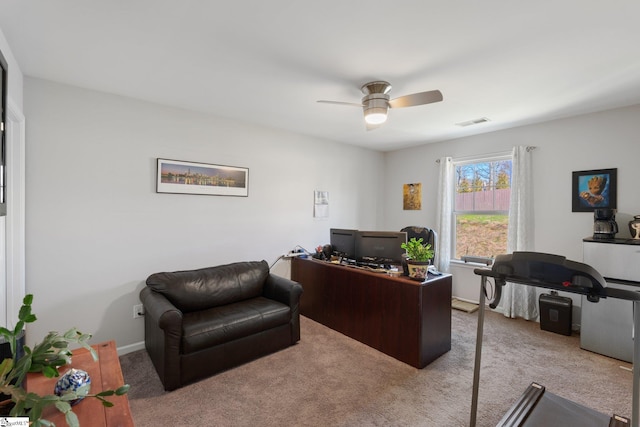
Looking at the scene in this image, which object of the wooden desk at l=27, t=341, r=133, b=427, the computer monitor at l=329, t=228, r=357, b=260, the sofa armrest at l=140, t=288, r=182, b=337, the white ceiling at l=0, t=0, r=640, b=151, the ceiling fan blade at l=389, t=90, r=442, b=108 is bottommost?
the wooden desk at l=27, t=341, r=133, b=427

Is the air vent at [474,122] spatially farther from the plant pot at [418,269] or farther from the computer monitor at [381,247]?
the plant pot at [418,269]

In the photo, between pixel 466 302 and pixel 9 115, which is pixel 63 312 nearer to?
pixel 9 115

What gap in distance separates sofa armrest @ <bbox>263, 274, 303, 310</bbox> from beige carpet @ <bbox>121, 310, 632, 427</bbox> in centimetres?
48

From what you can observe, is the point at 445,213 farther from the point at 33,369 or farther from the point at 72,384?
the point at 33,369

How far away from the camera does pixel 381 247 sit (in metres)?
3.29

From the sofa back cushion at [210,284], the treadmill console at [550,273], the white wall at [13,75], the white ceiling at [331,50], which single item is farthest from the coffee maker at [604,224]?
the white wall at [13,75]

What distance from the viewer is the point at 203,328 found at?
247 centimetres

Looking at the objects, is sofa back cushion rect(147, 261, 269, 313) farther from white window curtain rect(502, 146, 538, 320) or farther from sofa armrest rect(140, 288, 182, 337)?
white window curtain rect(502, 146, 538, 320)

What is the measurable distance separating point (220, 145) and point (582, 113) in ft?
14.3

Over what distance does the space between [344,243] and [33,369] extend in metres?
2.98

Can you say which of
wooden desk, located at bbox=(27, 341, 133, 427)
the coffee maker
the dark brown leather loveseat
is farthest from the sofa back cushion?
the coffee maker

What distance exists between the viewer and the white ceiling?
1671 mm

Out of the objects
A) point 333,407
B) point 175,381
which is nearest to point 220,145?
point 175,381

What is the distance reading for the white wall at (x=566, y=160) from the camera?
3.15 metres
